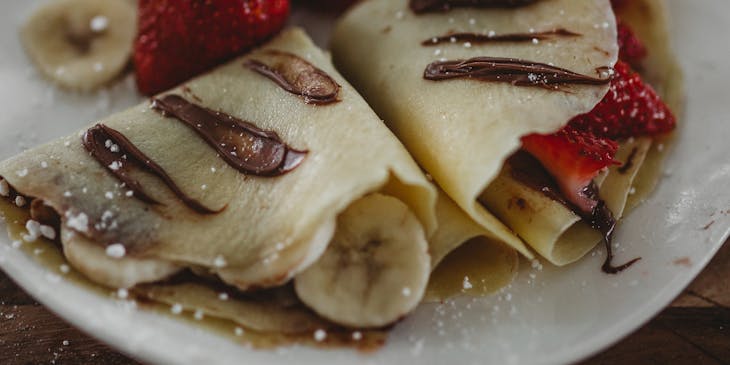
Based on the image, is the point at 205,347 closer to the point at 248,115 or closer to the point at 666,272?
the point at 248,115

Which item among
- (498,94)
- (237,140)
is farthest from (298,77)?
(498,94)

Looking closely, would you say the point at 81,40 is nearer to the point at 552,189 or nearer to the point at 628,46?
the point at 552,189

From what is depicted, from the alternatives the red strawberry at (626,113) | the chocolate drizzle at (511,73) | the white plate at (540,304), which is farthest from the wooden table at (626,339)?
the chocolate drizzle at (511,73)

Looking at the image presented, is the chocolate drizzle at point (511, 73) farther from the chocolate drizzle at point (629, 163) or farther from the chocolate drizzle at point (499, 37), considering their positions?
the chocolate drizzle at point (629, 163)

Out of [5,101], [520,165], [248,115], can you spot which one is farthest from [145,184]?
[520,165]

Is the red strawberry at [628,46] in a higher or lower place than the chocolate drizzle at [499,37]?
lower

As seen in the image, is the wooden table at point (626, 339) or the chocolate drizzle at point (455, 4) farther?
the chocolate drizzle at point (455, 4)

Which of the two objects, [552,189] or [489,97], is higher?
[489,97]
